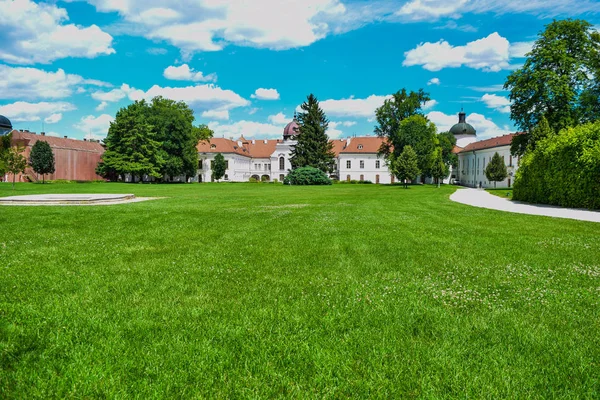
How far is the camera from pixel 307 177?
59719mm

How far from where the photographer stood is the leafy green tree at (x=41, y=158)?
54.1 m

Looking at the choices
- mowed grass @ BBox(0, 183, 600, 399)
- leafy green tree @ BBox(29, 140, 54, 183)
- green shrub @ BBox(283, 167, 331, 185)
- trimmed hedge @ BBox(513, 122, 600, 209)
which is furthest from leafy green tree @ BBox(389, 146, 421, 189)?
leafy green tree @ BBox(29, 140, 54, 183)

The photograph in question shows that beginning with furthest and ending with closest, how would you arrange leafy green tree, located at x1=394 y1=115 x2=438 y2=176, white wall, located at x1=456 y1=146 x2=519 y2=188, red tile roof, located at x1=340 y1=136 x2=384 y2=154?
red tile roof, located at x1=340 y1=136 x2=384 y2=154, white wall, located at x1=456 y1=146 x2=519 y2=188, leafy green tree, located at x1=394 y1=115 x2=438 y2=176

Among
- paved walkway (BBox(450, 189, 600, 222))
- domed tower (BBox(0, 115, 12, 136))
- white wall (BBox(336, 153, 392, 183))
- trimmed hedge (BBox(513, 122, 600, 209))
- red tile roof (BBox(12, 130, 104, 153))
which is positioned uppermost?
domed tower (BBox(0, 115, 12, 136))

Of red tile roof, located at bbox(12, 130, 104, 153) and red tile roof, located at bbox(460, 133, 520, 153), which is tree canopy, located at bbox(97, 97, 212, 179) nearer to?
red tile roof, located at bbox(12, 130, 104, 153)

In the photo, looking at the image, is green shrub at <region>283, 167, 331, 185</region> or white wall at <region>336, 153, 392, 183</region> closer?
green shrub at <region>283, 167, 331, 185</region>

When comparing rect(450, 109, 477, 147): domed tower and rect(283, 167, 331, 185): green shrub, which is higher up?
rect(450, 109, 477, 147): domed tower

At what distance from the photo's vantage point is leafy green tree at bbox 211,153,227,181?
269 ft

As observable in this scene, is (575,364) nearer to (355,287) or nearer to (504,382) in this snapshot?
(504,382)

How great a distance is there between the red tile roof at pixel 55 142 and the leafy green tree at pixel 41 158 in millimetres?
5128

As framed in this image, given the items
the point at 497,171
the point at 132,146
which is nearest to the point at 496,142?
the point at 497,171

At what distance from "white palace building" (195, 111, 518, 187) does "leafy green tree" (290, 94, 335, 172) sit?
50.1 feet

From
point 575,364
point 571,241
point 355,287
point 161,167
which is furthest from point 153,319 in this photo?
point 161,167

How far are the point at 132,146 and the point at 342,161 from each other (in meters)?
46.4
